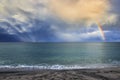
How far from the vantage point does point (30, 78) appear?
18797 mm

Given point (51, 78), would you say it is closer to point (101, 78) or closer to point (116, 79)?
point (101, 78)

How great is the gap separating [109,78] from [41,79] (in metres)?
7.70

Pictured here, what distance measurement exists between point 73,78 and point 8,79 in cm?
711

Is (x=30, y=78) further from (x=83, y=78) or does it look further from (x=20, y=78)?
(x=83, y=78)

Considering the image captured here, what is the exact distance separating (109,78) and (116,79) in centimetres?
83

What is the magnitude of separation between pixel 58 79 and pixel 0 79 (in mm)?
6351

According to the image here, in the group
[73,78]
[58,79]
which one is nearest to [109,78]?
[73,78]

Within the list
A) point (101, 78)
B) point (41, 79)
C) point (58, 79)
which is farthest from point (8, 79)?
point (101, 78)

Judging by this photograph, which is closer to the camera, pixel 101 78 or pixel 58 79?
pixel 58 79

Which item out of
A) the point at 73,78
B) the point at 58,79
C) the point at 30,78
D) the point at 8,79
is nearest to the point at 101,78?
the point at 73,78

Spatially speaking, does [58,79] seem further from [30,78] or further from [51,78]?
[30,78]

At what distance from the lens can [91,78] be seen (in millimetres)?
19031

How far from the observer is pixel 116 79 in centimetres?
1855

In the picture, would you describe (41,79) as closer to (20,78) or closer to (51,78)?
(51,78)
